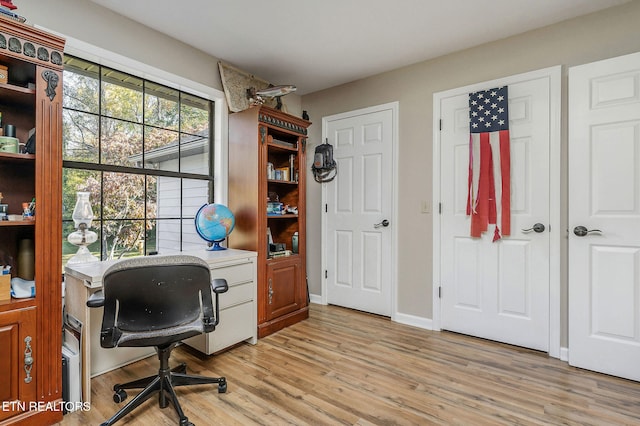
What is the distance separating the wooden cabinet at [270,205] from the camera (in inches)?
112

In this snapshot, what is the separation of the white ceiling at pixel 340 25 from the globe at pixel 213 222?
1442mm

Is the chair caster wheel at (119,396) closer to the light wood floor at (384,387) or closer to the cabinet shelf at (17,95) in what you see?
the light wood floor at (384,387)

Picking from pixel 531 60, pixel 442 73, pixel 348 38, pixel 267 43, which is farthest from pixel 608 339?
pixel 267 43

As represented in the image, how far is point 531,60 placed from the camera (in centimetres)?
254

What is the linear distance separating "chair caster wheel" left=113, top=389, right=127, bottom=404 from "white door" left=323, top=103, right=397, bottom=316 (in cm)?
228

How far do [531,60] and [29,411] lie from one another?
4.01 metres

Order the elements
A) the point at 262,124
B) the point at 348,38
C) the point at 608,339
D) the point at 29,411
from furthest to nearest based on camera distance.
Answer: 1. the point at 262,124
2. the point at 348,38
3. the point at 608,339
4. the point at 29,411

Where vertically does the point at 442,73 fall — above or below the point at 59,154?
above

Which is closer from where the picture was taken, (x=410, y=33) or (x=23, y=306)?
(x=23, y=306)

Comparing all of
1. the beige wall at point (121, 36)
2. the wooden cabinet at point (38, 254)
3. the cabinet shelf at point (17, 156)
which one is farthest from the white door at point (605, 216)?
the cabinet shelf at point (17, 156)

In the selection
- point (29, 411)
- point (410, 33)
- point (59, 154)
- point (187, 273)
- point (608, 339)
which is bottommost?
point (29, 411)

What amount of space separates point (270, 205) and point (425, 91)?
6.16ft

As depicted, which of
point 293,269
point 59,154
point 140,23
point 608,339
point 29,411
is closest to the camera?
point 29,411

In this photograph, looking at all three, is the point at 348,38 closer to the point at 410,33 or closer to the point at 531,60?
the point at 410,33
